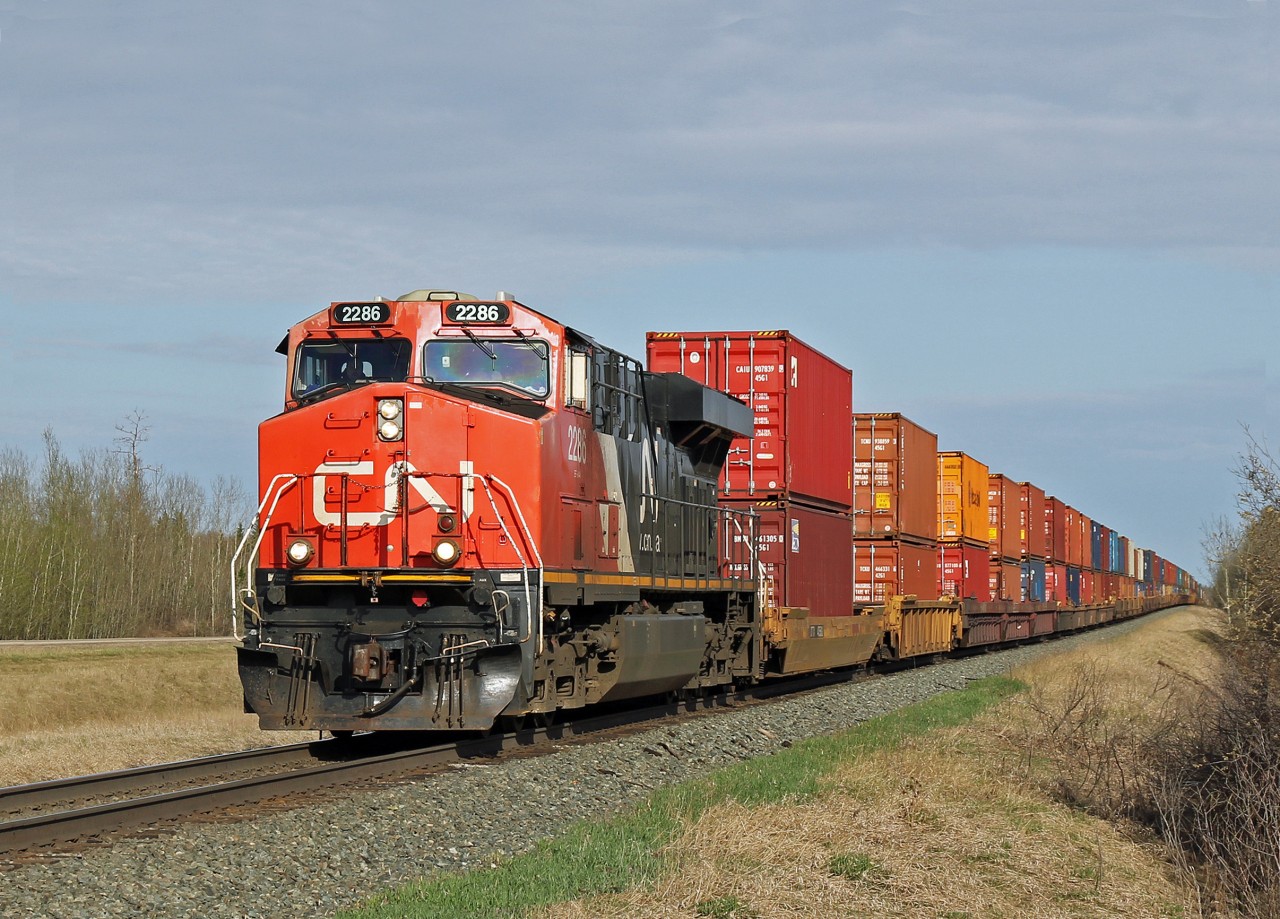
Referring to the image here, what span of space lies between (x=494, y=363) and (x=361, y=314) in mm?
1261

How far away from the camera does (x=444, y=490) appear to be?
38.8 feet

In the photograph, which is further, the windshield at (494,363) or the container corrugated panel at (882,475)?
the container corrugated panel at (882,475)

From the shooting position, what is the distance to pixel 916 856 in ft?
27.8

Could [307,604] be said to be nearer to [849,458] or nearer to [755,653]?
[755,653]

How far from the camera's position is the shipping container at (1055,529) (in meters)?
46.7

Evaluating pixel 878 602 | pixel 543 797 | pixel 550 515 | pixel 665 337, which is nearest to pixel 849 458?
pixel 878 602

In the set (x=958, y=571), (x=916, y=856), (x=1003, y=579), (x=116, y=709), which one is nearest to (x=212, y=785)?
(x=916, y=856)

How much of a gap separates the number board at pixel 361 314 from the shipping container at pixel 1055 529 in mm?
37352

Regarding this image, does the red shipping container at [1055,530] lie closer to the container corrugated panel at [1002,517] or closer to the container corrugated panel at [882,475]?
the container corrugated panel at [1002,517]

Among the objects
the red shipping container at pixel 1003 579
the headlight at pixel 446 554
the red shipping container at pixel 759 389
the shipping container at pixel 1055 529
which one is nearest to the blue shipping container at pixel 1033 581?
the red shipping container at pixel 1003 579

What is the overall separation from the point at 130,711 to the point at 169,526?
92.7 feet

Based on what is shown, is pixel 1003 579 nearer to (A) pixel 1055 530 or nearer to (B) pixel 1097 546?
(A) pixel 1055 530

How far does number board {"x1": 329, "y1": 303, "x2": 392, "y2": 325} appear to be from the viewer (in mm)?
12297

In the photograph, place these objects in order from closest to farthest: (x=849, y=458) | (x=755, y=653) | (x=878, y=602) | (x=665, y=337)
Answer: (x=755, y=653) → (x=665, y=337) → (x=849, y=458) → (x=878, y=602)
